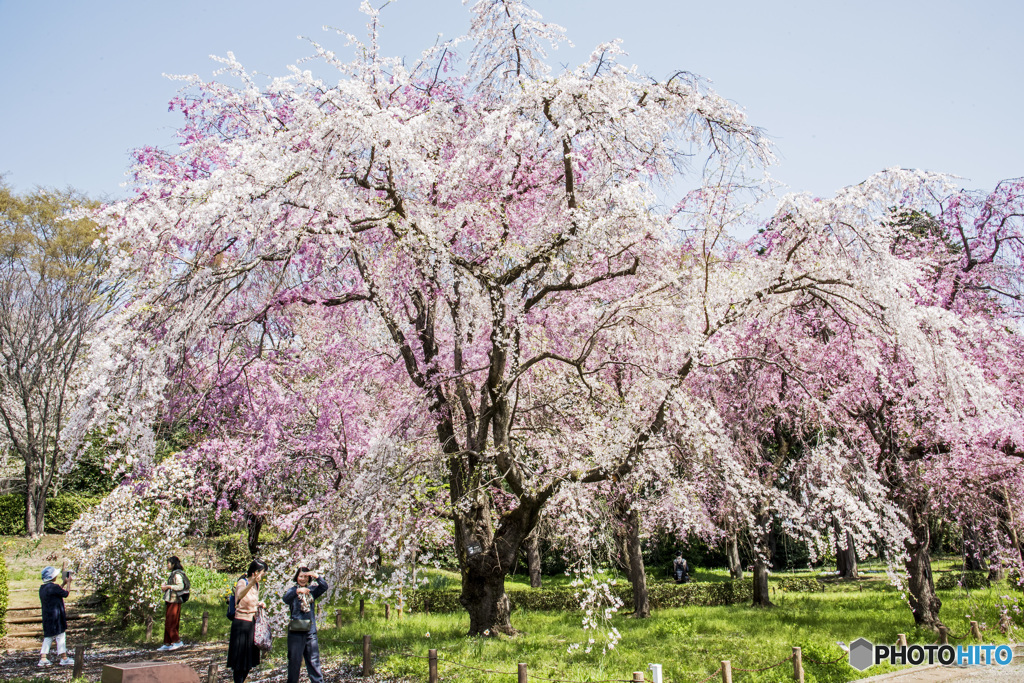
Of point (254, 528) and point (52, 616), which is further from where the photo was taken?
point (254, 528)

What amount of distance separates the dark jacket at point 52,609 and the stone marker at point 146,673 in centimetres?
506

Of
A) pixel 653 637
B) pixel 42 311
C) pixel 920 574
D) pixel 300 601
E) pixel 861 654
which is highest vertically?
pixel 42 311

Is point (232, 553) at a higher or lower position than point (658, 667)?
lower

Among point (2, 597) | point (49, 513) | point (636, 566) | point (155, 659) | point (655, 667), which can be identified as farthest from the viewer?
point (49, 513)

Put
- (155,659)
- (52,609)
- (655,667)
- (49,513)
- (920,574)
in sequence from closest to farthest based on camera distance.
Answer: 1. (655,667)
2. (155,659)
3. (52,609)
4. (920,574)
5. (49,513)

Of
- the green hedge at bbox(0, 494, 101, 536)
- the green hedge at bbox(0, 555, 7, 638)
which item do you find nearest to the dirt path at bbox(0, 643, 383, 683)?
the green hedge at bbox(0, 555, 7, 638)

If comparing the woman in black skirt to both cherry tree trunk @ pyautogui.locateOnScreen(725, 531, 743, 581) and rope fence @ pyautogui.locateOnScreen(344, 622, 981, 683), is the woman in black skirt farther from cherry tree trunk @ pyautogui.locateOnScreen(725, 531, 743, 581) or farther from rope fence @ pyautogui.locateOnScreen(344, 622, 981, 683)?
cherry tree trunk @ pyautogui.locateOnScreen(725, 531, 743, 581)

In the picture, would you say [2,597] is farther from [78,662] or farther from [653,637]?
[653,637]

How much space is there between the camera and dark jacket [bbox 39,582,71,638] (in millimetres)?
8883

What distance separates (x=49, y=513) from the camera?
2103cm

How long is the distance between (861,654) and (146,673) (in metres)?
8.12

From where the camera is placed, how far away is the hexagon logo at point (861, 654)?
771 centimetres

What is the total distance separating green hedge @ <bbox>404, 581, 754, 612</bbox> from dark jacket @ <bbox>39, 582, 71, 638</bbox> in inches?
269

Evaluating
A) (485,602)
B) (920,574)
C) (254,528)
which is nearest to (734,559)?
(920,574)
